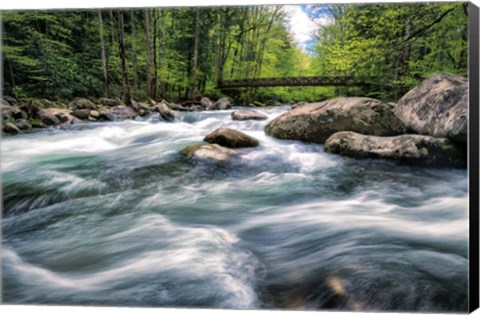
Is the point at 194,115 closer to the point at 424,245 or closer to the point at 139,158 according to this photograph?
the point at 139,158

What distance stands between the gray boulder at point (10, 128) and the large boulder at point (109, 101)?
64 cm

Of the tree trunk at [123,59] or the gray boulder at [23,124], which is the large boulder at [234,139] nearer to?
the tree trunk at [123,59]

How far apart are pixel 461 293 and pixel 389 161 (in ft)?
3.27

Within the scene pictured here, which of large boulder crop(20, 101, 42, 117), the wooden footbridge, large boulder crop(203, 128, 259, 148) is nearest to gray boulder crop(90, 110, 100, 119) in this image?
large boulder crop(20, 101, 42, 117)

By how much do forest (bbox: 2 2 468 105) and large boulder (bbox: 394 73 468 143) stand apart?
0.24 feet

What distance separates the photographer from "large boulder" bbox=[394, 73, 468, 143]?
3168 millimetres

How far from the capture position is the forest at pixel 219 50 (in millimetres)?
3287

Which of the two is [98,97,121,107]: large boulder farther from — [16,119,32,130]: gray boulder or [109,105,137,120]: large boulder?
[16,119,32,130]: gray boulder

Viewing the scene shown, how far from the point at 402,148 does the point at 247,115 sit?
3.72 ft

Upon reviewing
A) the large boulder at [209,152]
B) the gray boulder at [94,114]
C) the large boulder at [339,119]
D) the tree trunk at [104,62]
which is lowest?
A: the large boulder at [209,152]

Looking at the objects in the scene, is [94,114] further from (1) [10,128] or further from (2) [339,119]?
(2) [339,119]

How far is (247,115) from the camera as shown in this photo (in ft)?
11.9

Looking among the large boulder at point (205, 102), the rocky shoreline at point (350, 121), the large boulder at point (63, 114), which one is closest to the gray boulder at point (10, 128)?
the rocky shoreline at point (350, 121)

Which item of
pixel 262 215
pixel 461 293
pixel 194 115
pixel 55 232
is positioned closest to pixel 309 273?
pixel 262 215
